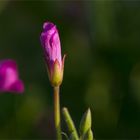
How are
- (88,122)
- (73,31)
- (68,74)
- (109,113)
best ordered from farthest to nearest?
(73,31) → (68,74) → (109,113) → (88,122)

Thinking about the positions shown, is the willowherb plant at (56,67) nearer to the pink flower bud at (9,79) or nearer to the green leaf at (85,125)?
the green leaf at (85,125)

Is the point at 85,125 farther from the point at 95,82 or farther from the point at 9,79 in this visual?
the point at 95,82

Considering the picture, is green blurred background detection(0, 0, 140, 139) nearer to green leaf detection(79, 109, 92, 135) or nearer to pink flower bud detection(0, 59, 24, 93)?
pink flower bud detection(0, 59, 24, 93)

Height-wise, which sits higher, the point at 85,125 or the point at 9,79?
the point at 85,125

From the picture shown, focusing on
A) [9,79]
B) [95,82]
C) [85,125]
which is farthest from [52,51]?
[95,82]

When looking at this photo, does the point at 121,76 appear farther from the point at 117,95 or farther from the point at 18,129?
the point at 18,129

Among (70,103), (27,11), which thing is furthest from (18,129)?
(27,11)
